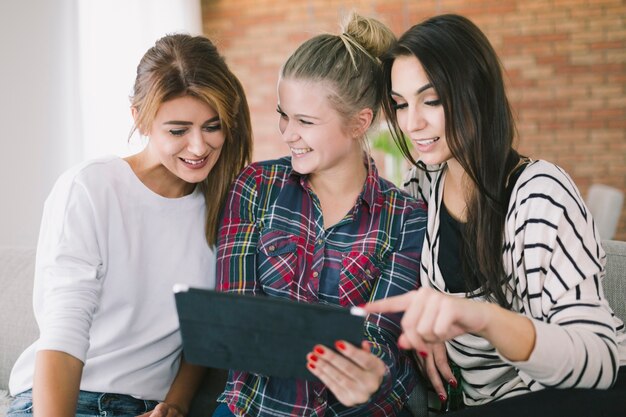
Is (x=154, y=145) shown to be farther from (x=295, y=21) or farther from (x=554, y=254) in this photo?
(x=295, y=21)

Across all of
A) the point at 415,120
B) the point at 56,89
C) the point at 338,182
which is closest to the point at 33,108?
the point at 56,89

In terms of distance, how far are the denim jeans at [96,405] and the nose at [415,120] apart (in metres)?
0.85

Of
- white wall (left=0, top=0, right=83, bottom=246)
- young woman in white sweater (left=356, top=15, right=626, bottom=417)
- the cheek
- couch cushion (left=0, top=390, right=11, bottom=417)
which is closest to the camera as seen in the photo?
young woman in white sweater (left=356, top=15, right=626, bottom=417)

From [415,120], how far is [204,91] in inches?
18.1

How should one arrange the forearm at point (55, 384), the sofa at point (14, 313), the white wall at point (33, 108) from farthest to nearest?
the white wall at point (33, 108)
the sofa at point (14, 313)
the forearm at point (55, 384)

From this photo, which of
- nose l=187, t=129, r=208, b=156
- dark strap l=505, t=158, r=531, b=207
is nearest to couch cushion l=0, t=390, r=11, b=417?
nose l=187, t=129, r=208, b=156

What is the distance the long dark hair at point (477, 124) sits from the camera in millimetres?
1404

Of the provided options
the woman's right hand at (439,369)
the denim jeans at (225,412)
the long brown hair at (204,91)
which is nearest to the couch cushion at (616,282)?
the woman's right hand at (439,369)

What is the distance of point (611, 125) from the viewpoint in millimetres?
5312

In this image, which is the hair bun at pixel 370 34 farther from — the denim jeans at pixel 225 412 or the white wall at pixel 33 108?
the white wall at pixel 33 108

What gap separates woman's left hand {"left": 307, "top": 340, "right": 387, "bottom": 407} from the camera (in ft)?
3.57

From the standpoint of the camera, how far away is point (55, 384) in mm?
1282

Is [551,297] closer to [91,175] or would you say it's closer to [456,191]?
[456,191]

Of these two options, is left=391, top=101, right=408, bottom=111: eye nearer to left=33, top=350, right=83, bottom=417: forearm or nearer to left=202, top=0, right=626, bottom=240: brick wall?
left=33, top=350, right=83, bottom=417: forearm
